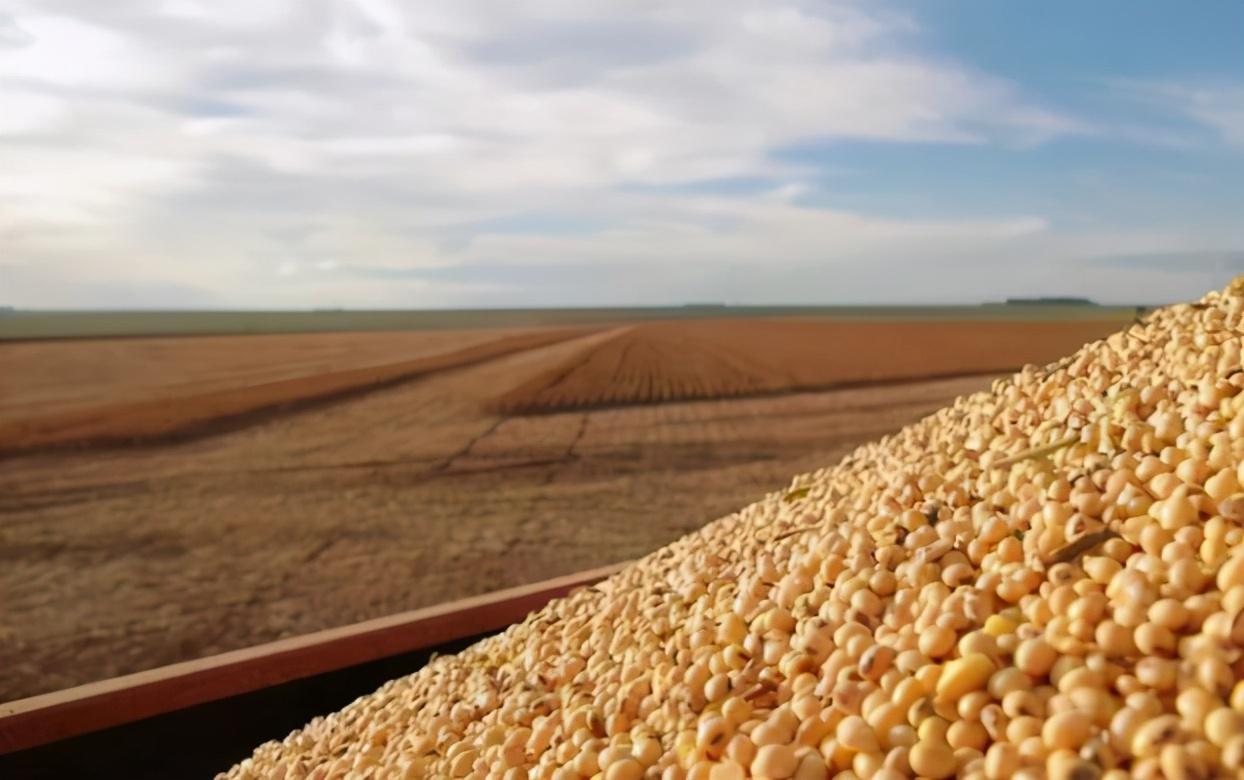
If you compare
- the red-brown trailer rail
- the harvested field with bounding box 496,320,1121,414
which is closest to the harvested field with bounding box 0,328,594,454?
the harvested field with bounding box 496,320,1121,414

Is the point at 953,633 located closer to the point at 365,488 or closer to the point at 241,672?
the point at 241,672

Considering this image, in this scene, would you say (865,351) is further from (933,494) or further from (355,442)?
(933,494)

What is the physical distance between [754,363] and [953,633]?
2089 centimetres

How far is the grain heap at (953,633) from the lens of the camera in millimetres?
1274

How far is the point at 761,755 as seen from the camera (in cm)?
140

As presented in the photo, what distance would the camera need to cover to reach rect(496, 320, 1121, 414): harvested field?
17.0m

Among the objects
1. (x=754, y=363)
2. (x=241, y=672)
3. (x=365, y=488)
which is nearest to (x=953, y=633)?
(x=241, y=672)

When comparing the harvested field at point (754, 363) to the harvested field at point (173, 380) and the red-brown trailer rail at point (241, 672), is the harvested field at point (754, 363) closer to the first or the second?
the harvested field at point (173, 380)

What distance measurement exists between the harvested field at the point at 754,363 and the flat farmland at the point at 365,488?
0.58ft

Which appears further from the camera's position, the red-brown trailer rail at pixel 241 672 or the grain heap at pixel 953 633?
the red-brown trailer rail at pixel 241 672

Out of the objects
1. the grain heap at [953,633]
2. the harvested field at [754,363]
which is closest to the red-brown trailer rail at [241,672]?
the grain heap at [953,633]

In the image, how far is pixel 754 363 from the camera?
22203 mm

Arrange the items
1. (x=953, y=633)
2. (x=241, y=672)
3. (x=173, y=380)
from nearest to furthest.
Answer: (x=953, y=633), (x=241, y=672), (x=173, y=380)

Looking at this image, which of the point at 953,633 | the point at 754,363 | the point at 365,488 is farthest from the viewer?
the point at 754,363
